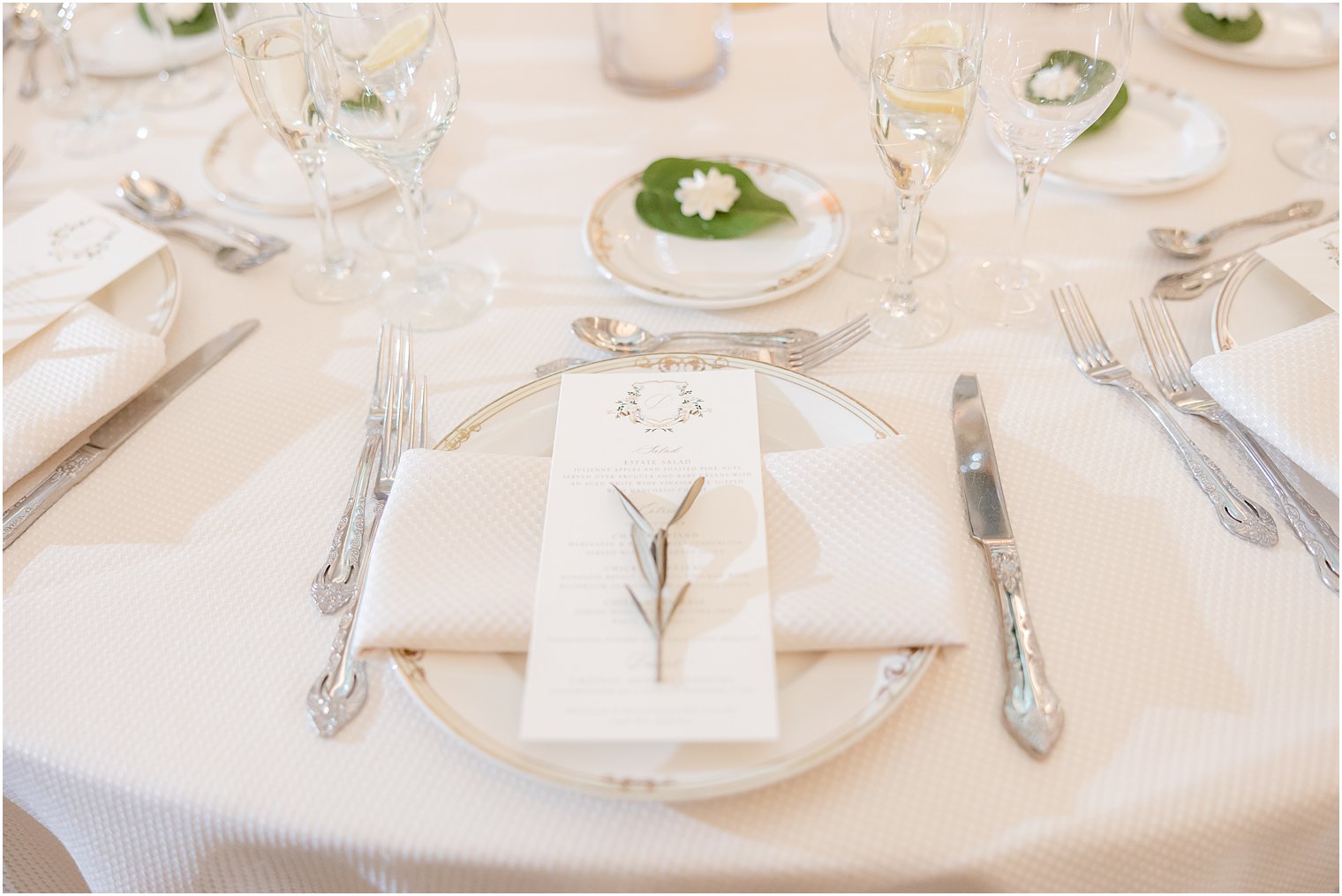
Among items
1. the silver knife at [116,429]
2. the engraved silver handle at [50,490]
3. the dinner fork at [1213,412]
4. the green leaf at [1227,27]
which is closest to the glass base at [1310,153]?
the green leaf at [1227,27]

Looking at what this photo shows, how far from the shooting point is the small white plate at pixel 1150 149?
982mm

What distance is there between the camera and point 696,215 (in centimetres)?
95

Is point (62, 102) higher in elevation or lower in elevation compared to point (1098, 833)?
higher

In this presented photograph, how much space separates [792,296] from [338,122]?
42 cm

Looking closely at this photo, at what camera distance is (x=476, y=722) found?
1.76 ft

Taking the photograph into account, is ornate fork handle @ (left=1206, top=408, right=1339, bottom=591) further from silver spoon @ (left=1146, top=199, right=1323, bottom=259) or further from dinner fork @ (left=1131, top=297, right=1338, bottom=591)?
silver spoon @ (left=1146, top=199, right=1323, bottom=259)

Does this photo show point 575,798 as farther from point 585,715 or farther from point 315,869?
point 315,869

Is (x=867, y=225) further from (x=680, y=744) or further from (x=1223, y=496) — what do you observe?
(x=680, y=744)

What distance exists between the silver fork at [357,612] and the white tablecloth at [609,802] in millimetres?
13

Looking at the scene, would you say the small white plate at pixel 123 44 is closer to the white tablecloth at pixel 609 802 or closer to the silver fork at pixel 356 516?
the white tablecloth at pixel 609 802

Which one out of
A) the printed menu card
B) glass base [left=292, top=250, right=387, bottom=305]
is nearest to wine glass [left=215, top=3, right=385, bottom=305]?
glass base [left=292, top=250, right=387, bottom=305]

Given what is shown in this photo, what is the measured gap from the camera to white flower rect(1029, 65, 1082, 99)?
0.78m

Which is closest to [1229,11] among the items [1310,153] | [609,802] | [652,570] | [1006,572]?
[1310,153]

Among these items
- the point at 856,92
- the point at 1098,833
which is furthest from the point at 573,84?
the point at 1098,833
